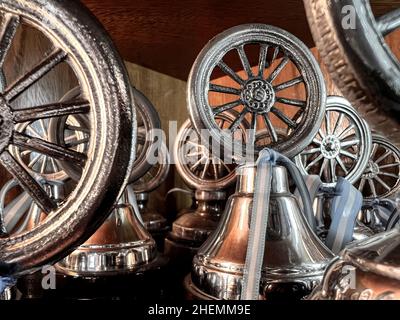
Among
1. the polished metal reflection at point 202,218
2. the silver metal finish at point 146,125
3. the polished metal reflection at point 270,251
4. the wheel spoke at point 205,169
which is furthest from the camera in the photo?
the wheel spoke at point 205,169

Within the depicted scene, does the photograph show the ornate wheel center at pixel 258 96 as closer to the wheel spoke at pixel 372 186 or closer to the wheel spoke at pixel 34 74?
the wheel spoke at pixel 34 74

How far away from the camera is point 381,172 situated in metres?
1.31

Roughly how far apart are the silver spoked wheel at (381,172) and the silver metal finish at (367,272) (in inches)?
37.0

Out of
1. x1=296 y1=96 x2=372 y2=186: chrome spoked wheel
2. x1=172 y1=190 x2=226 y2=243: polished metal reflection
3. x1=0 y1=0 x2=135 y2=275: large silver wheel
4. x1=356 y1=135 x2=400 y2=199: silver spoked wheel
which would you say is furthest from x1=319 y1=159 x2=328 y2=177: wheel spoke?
x1=0 y1=0 x2=135 y2=275: large silver wheel

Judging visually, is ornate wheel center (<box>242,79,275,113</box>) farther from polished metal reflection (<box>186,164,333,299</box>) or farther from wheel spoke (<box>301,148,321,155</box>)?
wheel spoke (<box>301,148,321,155</box>)

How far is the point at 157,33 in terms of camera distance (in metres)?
1.27

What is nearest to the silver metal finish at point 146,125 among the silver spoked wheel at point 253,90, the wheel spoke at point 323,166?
the silver spoked wheel at point 253,90

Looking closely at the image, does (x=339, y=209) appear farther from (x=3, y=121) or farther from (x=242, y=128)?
(x=3, y=121)

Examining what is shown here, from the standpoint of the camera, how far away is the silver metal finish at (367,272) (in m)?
0.31

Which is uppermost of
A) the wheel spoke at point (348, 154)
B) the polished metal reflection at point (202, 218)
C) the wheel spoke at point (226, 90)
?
the wheel spoke at point (226, 90)

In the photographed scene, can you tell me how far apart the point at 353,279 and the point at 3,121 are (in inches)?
14.2

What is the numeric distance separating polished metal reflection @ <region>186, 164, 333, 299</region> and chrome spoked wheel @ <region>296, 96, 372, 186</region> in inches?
16.1

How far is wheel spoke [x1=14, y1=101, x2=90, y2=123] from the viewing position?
0.46 m

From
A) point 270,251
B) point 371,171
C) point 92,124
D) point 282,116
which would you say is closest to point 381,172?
point 371,171
